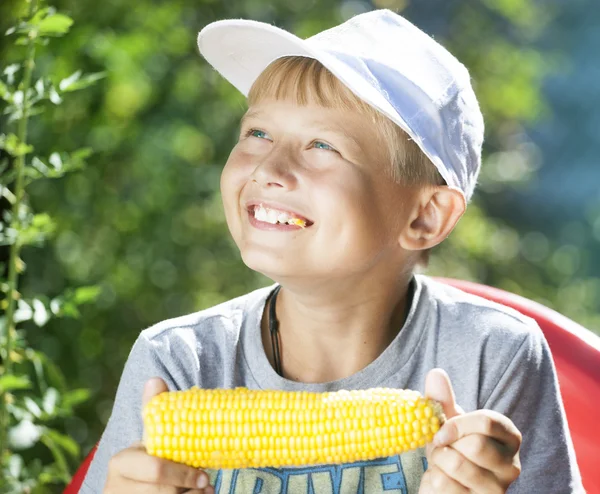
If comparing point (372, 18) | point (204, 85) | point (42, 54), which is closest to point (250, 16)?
point (204, 85)

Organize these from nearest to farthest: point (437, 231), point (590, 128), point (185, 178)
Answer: point (437, 231) < point (185, 178) < point (590, 128)

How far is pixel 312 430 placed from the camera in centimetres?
125

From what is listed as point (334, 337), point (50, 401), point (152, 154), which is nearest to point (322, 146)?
point (334, 337)

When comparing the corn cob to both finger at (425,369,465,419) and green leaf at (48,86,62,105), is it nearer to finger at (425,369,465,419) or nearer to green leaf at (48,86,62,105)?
finger at (425,369,465,419)

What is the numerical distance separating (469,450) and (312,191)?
477mm

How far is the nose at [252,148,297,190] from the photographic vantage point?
4.77 feet

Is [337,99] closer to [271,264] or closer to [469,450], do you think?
[271,264]

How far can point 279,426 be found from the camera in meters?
1.26

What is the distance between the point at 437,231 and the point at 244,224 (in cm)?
36

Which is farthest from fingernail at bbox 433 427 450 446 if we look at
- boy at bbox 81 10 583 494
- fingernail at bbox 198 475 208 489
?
fingernail at bbox 198 475 208 489

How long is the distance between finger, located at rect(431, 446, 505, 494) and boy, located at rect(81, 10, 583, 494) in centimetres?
7

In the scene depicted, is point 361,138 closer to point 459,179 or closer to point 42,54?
point 459,179

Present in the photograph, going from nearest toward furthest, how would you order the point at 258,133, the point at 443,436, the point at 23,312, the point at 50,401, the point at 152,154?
Result: the point at 443,436, the point at 258,133, the point at 23,312, the point at 50,401, the point at 152,154

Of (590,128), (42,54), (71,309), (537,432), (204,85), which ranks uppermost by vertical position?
(42,54)
